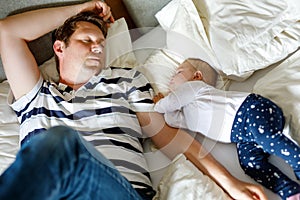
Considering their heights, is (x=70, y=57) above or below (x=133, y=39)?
above

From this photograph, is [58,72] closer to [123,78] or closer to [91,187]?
[123,78]

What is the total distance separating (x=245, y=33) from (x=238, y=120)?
339 mm

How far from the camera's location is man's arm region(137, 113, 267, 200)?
46.4 inches

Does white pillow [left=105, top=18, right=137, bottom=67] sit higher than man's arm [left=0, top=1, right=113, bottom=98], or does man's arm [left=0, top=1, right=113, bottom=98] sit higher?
man's arm [left=0, top=1, right=113, bottom=98]

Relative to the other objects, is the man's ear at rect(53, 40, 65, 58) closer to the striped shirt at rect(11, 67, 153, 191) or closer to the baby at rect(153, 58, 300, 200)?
Result: the striped shirt at rect(11, 67, 153, 191)

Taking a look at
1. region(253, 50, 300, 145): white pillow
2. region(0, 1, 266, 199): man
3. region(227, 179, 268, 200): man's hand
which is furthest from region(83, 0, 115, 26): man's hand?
region(227, 179, 268, 200): man's hand

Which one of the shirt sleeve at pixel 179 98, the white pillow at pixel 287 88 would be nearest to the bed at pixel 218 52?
the white pillow at pixel 287 88

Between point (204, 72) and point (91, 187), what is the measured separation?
68 centimetres

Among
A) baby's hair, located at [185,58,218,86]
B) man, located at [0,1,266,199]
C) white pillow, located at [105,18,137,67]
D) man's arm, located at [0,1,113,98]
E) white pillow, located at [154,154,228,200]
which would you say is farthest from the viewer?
white pillow, located at [105,18,137,67]

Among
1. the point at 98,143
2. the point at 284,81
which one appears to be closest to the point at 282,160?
the point at 284,81

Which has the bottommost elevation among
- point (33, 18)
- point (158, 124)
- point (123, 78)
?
point (158, 124)

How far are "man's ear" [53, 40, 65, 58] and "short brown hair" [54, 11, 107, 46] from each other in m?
0.01

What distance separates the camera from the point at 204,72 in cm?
146

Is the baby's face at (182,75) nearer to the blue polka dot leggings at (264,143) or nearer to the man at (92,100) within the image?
the man at (92,100)
